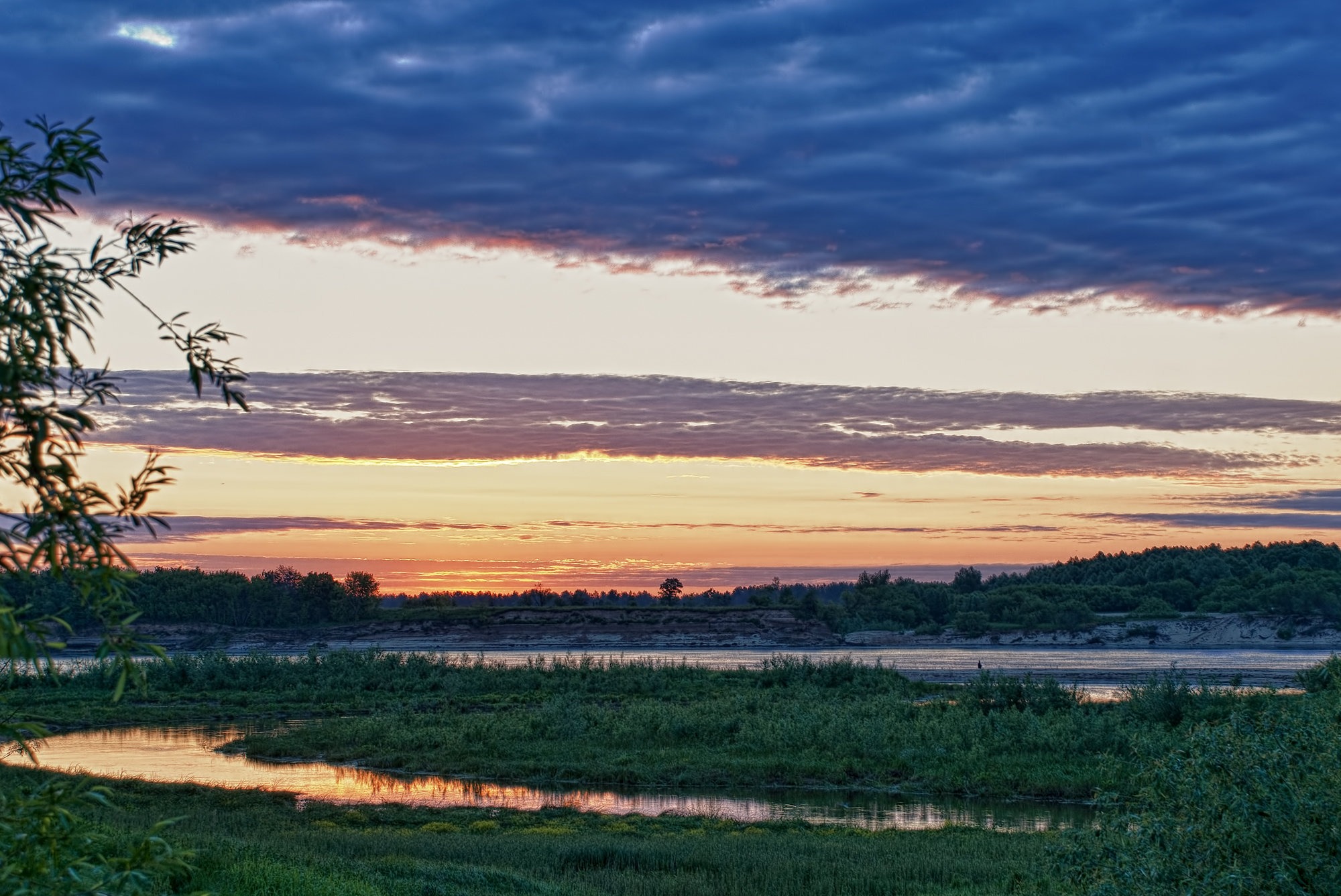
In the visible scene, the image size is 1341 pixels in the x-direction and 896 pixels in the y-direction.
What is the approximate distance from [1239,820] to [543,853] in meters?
17.6

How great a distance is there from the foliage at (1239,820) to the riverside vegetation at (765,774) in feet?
0.09

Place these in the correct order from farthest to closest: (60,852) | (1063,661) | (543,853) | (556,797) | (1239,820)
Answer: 1. (1063,661)
2. (556,797)
3. (543,853)
4. (1239,820)
5. (60,852)

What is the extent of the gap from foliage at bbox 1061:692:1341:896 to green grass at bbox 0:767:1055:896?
245 inches

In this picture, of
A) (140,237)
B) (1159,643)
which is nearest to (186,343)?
(140,237)

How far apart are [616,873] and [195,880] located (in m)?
9.03

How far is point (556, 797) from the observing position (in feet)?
117

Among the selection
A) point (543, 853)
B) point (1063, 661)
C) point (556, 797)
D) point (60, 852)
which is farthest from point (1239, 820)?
point (1063, 661)

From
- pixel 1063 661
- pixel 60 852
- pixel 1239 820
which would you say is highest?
pixel 60 852

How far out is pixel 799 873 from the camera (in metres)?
22.4

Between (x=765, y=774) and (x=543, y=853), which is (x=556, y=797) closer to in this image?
(x=765, y=774)

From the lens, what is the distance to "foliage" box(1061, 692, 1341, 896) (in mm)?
9719

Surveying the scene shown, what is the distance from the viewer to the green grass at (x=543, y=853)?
1886 cm

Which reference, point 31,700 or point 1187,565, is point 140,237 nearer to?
point 31,700

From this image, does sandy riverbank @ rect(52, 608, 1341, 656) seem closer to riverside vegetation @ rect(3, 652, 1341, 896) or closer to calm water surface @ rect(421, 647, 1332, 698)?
calm water surface @ rect(421, 647, 1332, 698)
